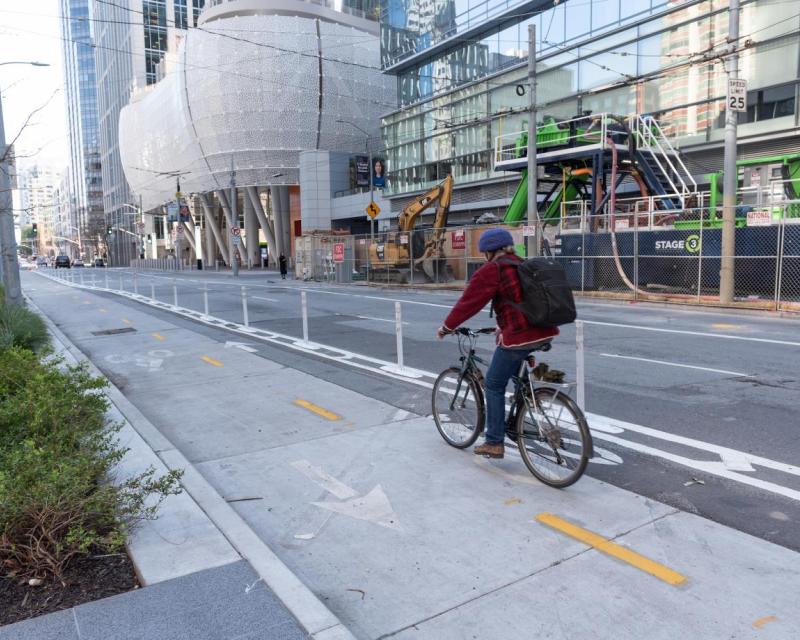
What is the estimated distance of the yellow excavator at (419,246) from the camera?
96.1 ft

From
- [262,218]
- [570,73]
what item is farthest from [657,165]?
[262,218]

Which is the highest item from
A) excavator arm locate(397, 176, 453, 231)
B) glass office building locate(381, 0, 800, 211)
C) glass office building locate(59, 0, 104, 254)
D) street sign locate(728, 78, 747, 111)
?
glass office building locate(59, 0, 104, 254)

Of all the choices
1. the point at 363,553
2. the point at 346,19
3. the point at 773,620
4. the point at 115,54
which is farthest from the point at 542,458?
the point at 115,54

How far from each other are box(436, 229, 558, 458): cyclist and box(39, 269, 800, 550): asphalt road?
1.13m

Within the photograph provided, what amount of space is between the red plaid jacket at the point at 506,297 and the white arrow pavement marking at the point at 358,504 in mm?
1452

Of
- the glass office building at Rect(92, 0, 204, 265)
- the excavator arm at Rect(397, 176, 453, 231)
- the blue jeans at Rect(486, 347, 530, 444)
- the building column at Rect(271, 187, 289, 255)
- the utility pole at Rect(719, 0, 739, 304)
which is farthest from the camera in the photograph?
the glass office building at Rect(92, 0, 204, 265)

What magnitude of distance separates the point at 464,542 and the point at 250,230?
246ft

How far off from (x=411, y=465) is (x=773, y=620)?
9.34ft

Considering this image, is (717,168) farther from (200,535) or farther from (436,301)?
(200,535)

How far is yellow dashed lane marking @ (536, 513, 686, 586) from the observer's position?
3.47 m

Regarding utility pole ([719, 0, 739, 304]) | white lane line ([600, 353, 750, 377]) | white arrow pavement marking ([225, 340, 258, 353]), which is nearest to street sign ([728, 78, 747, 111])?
utility pole ([719, 0, 739, 304])

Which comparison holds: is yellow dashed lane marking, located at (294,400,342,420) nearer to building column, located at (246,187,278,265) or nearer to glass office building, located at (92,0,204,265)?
building column, located at (246,187,278,265)

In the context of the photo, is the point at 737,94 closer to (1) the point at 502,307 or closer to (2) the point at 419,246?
(1) the point at 502,307

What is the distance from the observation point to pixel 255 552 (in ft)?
12.2
